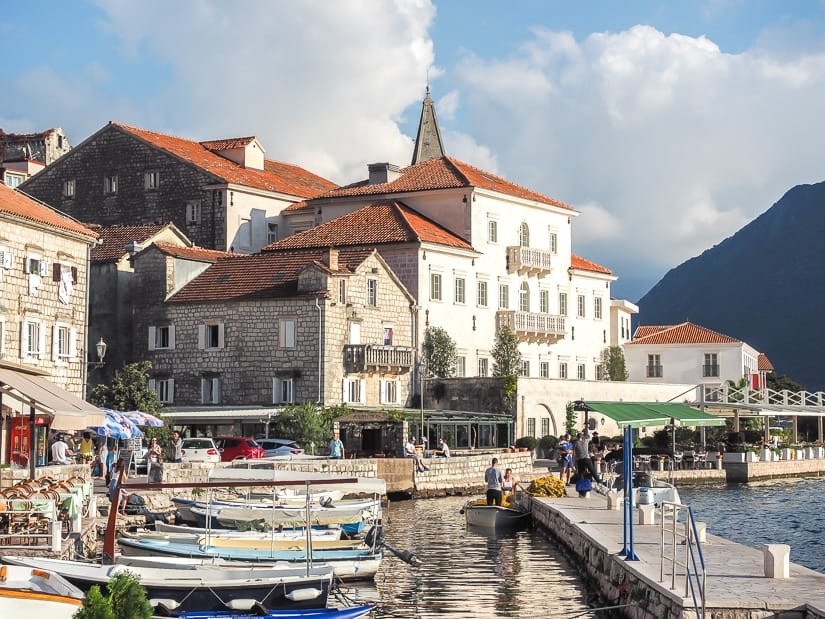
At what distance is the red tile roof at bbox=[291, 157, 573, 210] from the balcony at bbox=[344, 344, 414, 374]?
11.2 meters

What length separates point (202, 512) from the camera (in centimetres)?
3547

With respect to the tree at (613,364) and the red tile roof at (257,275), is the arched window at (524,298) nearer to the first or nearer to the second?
the tree at (613,364)

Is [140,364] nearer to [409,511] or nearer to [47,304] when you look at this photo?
[47,304]

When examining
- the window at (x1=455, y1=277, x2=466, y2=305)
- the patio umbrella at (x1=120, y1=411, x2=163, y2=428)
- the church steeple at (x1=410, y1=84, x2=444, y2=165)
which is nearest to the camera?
the patio umbrella at (x1=120, y1=411, x2=163, y2=428)

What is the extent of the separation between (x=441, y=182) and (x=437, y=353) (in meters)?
10.5

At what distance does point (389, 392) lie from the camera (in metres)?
67.2

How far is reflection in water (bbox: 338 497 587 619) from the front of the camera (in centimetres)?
2705

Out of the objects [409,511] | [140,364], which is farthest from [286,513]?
[140,364]

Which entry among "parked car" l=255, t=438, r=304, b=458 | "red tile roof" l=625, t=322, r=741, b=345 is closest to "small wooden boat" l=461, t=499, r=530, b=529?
"parked car" l=255, t=438, r=304, b=458

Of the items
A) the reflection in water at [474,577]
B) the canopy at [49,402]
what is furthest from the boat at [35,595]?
the canopy at [49,402]

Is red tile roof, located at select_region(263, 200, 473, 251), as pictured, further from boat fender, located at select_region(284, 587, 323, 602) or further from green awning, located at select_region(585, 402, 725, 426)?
boat fender, located at select_region(284, 587, 323, 602)

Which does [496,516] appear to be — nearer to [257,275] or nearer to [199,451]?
[199,451]

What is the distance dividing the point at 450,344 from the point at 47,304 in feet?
71.8

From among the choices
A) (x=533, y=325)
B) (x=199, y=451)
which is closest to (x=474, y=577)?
(x=199, y=451)
